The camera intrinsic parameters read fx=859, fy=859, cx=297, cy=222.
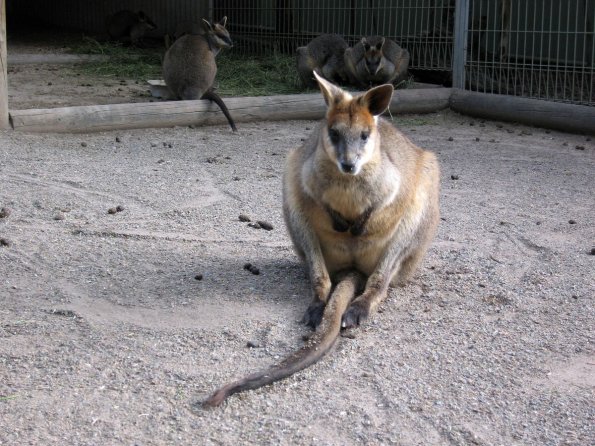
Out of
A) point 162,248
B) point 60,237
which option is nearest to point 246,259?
point 162,248

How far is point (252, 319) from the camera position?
3.51m

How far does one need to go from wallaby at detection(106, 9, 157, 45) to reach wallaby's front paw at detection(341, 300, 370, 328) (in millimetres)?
10758

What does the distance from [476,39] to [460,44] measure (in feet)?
3.12

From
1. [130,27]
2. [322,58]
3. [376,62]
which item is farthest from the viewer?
[130,27]

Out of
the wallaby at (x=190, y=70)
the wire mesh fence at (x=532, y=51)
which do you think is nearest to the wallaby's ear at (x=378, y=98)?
the wallaby at (x=190, y=70)

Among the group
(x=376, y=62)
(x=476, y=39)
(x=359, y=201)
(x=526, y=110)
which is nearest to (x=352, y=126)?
(x=359, y=201)

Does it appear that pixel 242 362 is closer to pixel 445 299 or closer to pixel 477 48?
pixel 445 299

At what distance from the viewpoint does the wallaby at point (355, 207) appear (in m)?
3.55

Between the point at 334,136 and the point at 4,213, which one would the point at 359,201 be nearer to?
the point at 334,136

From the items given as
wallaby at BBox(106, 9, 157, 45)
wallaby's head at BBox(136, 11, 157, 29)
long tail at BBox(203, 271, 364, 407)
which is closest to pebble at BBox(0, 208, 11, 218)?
long tail at BBox(203, 271, 364, 407)

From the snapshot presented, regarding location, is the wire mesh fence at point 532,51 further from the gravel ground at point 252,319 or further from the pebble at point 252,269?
the pebble at point 252,269

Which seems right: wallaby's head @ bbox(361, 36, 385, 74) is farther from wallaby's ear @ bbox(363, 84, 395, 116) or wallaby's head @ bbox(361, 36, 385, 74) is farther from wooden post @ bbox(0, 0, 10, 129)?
wallaby's ear @ bbox(363, 84, 395, 116)

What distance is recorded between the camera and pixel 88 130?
741 cm

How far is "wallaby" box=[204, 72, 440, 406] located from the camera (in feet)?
11.7
